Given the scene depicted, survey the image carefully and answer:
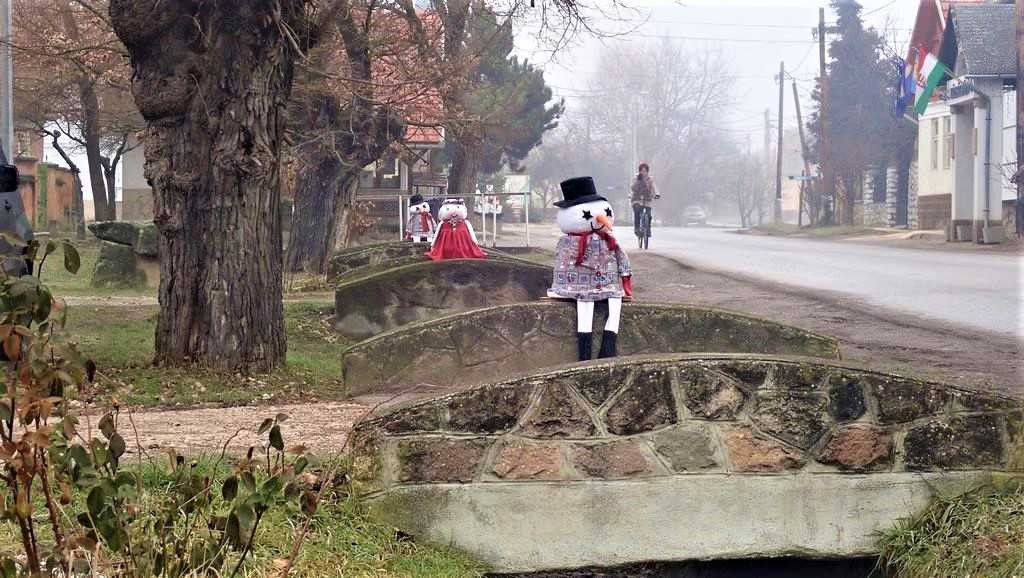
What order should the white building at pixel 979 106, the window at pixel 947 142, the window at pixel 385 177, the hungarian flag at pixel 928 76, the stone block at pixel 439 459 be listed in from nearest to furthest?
1. the stone block at pixel 439 459
2. the white building at pixel 979 106
3. the window at pixel 385 177
4. the hungarian flag at pixel 928 76
5. the window at pixel 947 142

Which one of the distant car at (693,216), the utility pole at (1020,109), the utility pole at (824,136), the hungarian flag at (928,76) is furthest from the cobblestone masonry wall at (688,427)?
the distant car at (693,216)

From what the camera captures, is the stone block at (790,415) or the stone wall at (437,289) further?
the stone wall at (437,289)

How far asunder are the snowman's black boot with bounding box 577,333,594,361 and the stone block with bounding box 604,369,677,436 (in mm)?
3612

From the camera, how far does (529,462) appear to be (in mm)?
6215

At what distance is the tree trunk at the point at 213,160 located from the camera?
10797mm

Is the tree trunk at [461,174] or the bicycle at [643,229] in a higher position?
the tree trunk at [461,174]

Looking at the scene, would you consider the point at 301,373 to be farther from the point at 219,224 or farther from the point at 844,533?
the point at 844,533

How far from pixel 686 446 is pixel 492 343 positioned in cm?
382

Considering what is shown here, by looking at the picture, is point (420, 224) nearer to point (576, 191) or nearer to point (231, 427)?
point (576, 191)

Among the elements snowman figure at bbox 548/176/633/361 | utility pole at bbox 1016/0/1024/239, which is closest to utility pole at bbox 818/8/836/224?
utility pole at bbox 1016/0/1024/239

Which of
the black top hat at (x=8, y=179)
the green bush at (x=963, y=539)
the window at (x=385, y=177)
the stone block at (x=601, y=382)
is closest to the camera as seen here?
the green bush at (x=963, y=539)

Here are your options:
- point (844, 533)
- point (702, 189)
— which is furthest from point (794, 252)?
point (702, 189)

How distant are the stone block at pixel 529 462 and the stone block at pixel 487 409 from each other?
12cm

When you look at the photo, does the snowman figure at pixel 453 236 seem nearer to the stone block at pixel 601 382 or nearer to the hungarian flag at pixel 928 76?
the stone block at pixel 601 382
